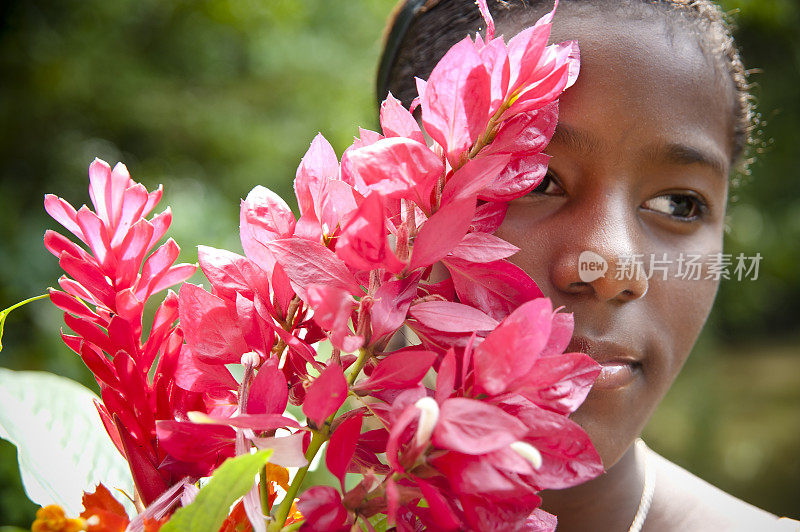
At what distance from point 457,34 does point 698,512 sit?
564 mm

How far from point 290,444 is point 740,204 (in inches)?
140

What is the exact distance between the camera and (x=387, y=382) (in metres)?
0.37

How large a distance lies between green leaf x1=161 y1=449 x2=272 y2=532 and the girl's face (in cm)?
32

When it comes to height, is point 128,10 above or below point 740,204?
above

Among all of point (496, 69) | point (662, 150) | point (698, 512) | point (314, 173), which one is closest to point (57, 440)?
point (314, 173)

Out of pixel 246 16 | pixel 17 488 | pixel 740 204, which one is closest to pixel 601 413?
pixel 17 488

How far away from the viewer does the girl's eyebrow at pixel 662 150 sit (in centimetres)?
57

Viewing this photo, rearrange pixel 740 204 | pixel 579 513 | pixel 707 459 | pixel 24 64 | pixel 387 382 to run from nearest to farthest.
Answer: pixel 387 382 < pixel 579 513 < pixel 24 64 < pixel 707 459 < pixel 740 204

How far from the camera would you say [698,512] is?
0.79 m

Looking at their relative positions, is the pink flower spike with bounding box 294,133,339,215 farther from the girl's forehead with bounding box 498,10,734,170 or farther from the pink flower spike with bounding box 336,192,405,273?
the girl's forehead with bounding box 498,10,734,170

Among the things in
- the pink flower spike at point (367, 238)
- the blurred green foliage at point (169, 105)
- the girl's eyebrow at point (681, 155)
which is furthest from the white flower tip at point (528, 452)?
the blurred green foliage at point (169, 105)

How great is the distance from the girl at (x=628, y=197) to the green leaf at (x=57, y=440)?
1.19 ft

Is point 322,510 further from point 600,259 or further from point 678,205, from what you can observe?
point 678,205

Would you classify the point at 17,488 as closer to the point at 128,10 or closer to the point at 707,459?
the point at 128,10
